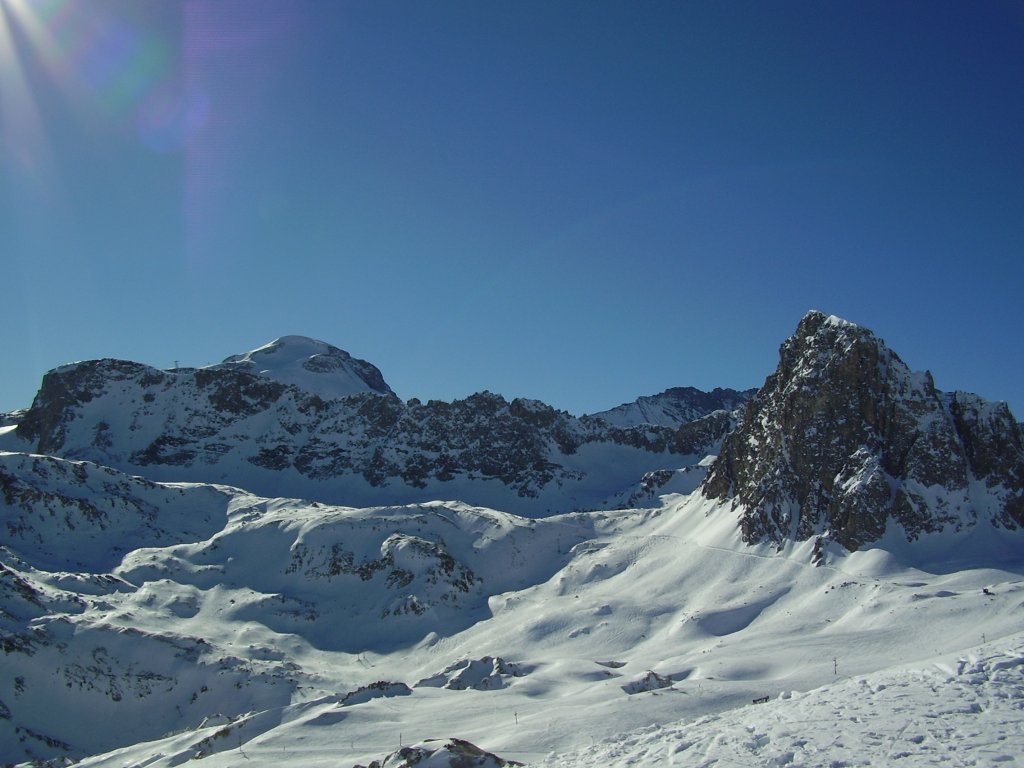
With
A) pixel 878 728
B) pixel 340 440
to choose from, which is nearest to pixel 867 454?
pixel 878 728

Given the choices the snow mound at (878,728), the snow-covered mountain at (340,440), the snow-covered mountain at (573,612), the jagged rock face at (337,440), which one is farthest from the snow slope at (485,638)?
the snow-covered mountain at (340,440)

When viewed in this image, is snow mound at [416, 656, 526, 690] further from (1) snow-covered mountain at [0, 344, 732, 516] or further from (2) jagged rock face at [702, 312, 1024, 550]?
(1) snow-covered mountain at [0, 344, 732, 516]

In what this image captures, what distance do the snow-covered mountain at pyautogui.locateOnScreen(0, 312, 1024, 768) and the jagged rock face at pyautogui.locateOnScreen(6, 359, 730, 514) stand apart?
30.9m

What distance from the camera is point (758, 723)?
1556cm

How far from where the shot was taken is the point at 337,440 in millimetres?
133000

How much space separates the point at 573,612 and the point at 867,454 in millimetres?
29254

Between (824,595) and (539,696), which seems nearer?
(539,696)

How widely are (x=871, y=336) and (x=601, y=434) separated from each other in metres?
82.7

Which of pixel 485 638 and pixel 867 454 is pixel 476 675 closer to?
pixel 485 638

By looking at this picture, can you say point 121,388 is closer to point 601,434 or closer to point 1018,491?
point 601,434

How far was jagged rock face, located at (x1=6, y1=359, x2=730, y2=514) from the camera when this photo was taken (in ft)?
395

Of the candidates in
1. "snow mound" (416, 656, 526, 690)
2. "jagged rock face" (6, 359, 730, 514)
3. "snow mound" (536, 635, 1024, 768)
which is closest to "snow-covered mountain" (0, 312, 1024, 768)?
"snow mound" (536, 635, 1024, 768)

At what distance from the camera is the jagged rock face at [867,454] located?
5631 cm

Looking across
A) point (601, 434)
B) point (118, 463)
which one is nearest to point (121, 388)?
point (118, 463)
